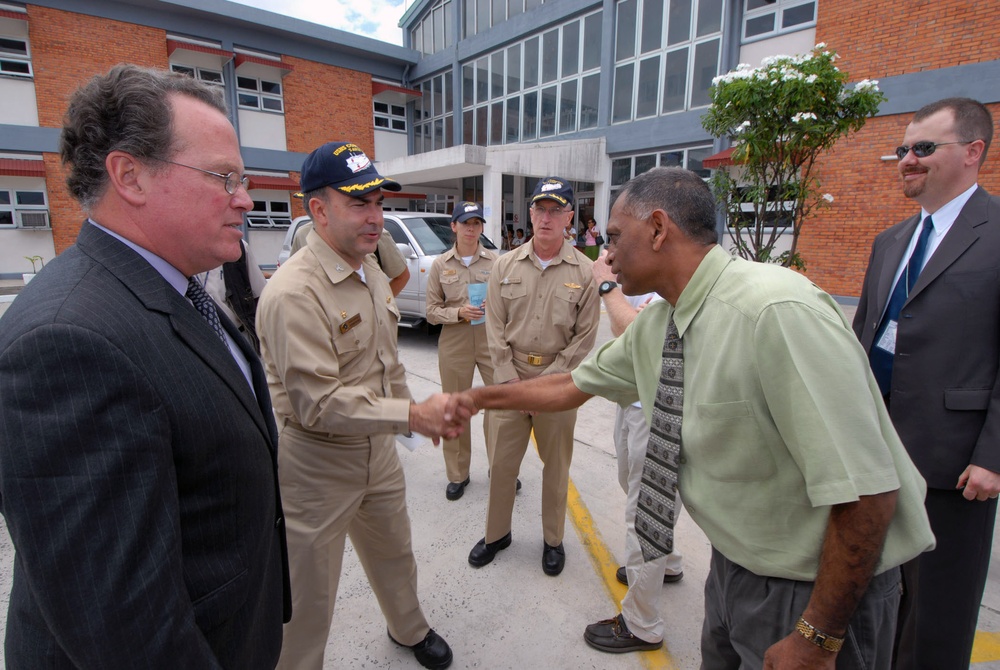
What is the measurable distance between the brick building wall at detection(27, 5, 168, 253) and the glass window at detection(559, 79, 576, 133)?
14.1m

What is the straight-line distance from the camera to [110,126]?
3.59 feet

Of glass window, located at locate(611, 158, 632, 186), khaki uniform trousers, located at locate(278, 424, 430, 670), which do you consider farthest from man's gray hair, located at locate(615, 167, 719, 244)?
glass window, located at locate(611, 158, 632, 186)

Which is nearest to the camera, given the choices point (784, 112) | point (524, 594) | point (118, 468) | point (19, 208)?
point (118, 468)

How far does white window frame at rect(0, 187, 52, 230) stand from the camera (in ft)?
54.1

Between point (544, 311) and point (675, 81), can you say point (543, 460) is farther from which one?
point (675, 81)

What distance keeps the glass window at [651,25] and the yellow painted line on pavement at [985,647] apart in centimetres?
1511

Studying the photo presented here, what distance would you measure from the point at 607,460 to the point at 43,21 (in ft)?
73.4

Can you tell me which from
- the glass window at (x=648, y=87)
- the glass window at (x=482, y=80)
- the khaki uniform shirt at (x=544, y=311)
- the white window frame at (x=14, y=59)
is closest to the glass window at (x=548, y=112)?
the glass window at (x=482, y=80)

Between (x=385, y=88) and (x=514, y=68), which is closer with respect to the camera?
(x=514, y=68)

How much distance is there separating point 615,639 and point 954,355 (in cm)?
190

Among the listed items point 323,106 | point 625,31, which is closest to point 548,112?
point 625,31

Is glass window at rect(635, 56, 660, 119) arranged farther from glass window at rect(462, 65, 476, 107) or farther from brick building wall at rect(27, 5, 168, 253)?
brick building wall at rect(27, 5, 168, 253)

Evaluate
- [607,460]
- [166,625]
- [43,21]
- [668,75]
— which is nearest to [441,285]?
[607,460]

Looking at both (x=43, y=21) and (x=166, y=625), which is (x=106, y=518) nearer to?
(x=166, y=625)
